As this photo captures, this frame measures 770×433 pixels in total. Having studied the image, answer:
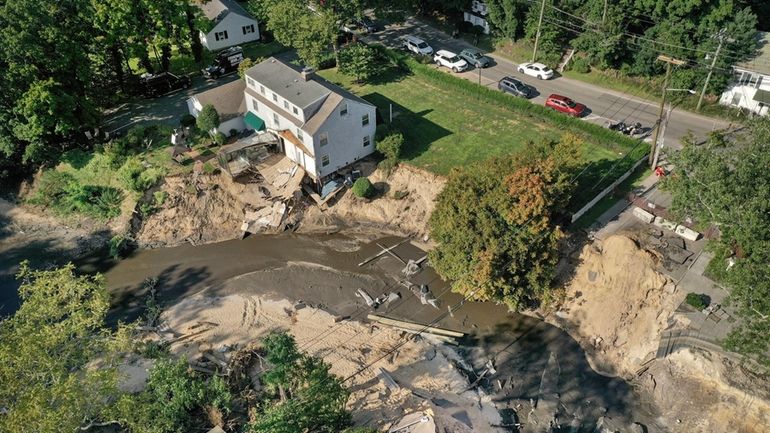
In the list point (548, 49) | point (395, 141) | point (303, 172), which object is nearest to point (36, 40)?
point (303, 172)

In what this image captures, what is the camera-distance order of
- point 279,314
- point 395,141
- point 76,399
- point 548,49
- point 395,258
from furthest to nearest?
point 548,49 < point 395,141 < point 395,258 < point 279,314 < point 76,399

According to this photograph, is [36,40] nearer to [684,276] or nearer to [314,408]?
[314,408]

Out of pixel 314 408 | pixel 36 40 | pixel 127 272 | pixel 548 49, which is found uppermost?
pixel 36 40

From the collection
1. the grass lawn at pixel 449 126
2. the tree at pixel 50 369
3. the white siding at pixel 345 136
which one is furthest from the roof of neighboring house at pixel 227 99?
the tree at pixel 50 369

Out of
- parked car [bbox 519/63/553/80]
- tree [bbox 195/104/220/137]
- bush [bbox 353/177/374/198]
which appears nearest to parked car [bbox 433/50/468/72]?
parked car [bbox 519/63/553/80]

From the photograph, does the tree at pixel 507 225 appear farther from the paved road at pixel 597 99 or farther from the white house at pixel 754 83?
the white house at pixel 754 83

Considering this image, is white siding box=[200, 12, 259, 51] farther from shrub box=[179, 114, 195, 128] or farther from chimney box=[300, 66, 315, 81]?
chimney box=[300, 66, 315, 81]

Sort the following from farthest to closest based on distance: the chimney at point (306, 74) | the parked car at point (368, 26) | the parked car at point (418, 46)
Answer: the parked car at point (368, 26)
the parked car at point (418, 46)
the chimney at point (306, 74)
